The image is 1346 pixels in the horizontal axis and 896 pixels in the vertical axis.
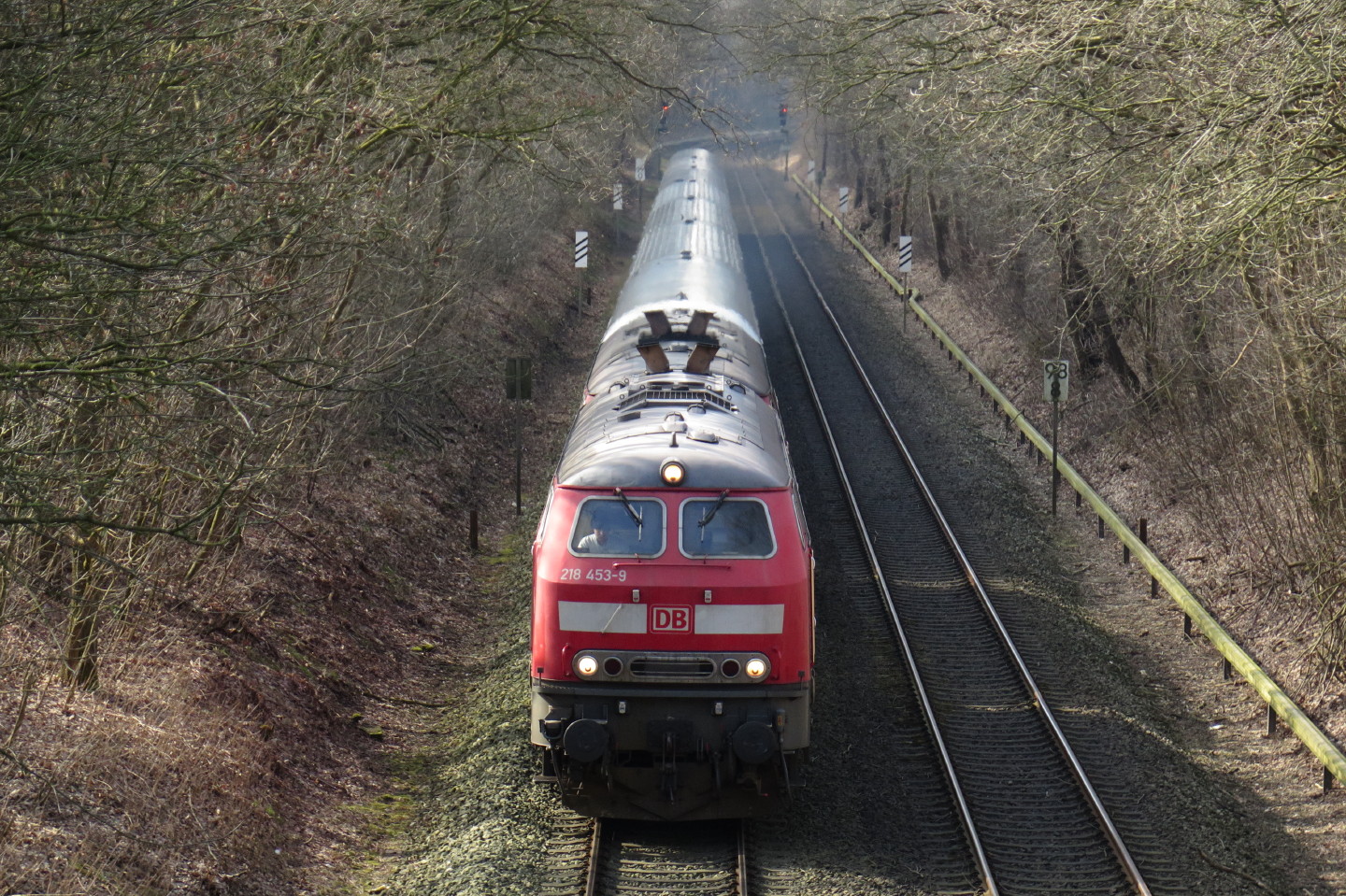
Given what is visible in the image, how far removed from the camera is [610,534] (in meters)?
8.82

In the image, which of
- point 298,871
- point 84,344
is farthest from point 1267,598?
point 84,344

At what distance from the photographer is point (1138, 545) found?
15203mm

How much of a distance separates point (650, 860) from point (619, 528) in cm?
233

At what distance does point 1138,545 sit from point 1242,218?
5.63m

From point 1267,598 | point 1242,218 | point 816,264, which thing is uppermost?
point 816,264

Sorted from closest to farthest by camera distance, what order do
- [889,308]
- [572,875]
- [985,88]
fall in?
[572,875], [985,88], [889,308]

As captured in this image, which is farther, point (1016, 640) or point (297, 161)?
point (1016, 640)

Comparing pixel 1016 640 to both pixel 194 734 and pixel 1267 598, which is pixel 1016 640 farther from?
pixel 194 734

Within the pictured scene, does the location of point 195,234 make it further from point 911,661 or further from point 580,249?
point 580,249

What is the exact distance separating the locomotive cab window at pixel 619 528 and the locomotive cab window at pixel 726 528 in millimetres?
209

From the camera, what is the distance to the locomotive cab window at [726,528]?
8750mm

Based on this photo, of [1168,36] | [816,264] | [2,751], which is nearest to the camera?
[2,751]

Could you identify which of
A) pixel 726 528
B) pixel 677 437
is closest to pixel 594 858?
pixel 726 528

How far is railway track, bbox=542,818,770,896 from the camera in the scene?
841 cm
